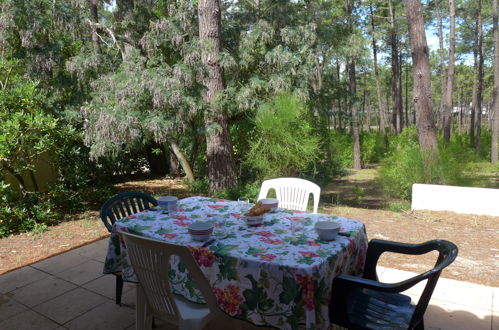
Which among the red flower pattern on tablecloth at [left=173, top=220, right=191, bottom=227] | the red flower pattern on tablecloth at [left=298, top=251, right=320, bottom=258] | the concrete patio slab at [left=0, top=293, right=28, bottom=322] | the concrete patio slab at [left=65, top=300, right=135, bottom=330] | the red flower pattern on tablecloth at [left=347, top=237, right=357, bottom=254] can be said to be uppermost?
the red flower pattern on tablecloth at [left=173, top=220, right=191, bottom=227]

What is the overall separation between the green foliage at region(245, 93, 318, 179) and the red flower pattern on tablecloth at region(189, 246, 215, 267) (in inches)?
131

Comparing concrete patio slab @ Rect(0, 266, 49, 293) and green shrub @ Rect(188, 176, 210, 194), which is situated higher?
green shrub @ Rect(188, 176, 210, 194)

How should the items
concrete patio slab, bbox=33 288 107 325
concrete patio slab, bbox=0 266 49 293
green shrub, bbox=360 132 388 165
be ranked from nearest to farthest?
concrete patio slab, bbox=33 288 107 325, concrete patio slab, bbox=0 266 49 293, green shrub, bbox=360 132 388 165

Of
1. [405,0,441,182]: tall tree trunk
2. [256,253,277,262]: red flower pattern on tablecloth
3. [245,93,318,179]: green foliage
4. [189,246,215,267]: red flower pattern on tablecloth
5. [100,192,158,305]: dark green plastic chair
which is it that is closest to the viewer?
[256,253,277,262]: red flower pattern on tablecloth

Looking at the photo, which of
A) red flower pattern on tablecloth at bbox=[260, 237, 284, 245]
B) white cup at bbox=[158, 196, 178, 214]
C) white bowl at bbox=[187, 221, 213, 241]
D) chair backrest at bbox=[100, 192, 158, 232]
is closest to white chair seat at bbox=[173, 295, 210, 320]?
white bowl at bbox=[187, 221, 213, 241]

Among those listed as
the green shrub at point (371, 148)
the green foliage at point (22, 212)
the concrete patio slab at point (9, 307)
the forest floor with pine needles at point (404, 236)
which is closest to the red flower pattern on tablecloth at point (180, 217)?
the concrete patio slab at point (9, 307)

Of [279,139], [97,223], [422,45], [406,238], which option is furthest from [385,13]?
[97,223]

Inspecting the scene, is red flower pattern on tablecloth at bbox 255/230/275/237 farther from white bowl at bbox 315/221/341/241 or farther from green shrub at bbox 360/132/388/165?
green shrub at bbox 360/132/388/165

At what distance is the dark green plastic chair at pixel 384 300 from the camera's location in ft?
4.79

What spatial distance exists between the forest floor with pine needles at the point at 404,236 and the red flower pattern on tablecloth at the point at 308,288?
1931 mm

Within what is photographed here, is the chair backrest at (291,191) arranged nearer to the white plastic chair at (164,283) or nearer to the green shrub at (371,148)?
the white plastic chair at (164,283)

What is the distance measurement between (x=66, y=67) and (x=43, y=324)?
4.12 m

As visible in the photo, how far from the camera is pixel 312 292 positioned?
4.66 feet

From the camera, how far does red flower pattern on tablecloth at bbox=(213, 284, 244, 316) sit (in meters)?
1.60
